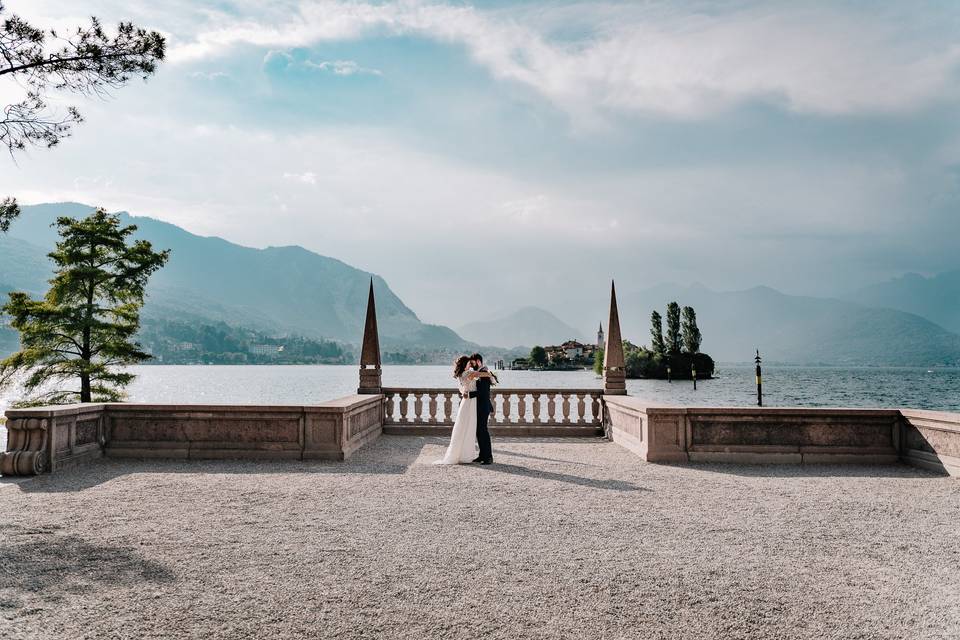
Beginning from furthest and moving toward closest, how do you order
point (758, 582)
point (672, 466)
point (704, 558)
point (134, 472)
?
point (672, 466), point (134, 472), point (704, 558), point (758, 582)

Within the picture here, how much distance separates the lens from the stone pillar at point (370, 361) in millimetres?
16891

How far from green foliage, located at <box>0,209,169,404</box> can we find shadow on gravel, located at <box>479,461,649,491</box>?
79.0 ft

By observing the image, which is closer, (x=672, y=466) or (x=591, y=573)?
(x=591, y=573)

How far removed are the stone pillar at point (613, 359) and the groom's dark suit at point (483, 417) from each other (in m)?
4.77

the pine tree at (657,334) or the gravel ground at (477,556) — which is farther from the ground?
the pine tree at (657,334)

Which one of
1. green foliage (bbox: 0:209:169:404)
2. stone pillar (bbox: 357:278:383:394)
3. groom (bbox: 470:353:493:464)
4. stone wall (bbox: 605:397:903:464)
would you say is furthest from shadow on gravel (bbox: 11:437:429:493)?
green foliage (bbox: 0:209:169:404)

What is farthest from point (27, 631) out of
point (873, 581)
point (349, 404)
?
point (349, 404)

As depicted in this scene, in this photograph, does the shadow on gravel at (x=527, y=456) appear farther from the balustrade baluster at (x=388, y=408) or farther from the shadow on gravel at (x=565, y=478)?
the balustrade baluster at (x=388, y=408)

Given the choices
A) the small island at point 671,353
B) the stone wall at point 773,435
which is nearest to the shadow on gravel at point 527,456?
the stone wall at point 773,435

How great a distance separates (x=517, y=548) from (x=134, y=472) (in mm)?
7279

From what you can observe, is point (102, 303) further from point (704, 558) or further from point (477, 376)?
point (704, 558)

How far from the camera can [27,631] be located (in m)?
4.33

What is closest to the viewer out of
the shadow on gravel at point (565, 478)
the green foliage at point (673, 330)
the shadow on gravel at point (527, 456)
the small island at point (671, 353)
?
the shadow on gravel at point (565, 478)

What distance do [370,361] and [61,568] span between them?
37.7 ft
